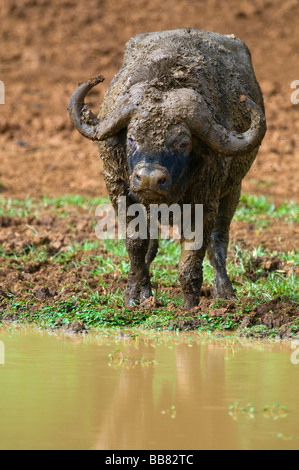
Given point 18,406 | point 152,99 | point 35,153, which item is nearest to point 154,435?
point 18,406

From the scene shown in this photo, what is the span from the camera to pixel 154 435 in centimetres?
412

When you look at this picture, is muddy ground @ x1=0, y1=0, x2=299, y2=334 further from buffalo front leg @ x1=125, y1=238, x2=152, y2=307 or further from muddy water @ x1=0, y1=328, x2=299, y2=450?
muddy water @ x1=0, y1=328, x2=299, y2=450

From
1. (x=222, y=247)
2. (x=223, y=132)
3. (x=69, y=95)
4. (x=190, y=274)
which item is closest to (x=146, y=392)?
(x=190, y=274)

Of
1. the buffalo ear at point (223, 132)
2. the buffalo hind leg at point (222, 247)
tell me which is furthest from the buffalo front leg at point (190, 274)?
the buffalo ear at point (223, 132)

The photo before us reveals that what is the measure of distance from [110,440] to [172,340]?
106 inches

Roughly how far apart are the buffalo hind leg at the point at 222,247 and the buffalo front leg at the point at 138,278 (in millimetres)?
806

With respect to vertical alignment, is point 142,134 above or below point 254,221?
above

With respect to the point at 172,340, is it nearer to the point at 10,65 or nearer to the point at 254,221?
the point at 254,221

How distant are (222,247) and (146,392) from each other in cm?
404

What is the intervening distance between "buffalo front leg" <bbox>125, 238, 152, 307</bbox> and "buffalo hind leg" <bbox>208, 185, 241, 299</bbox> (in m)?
0.81

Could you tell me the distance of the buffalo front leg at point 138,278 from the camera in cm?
789

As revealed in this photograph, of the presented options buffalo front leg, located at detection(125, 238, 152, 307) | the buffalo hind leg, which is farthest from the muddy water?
the buffalo hind leg

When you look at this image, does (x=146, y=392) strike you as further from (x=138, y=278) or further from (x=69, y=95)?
(x=69, y=95)

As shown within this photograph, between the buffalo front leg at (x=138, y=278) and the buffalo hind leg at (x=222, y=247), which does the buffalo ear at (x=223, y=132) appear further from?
the buffalo hind leg at (x=222, y=247)
